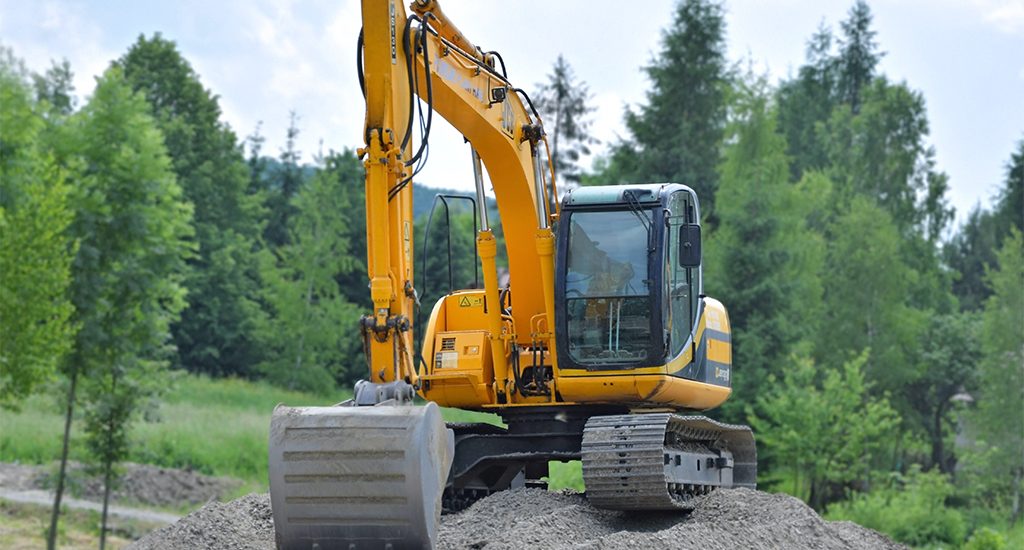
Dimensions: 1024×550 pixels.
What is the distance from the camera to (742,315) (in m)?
35.7

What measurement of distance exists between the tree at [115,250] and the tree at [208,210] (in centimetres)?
2873

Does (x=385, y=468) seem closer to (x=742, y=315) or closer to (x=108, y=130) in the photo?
(x=108, y=130)

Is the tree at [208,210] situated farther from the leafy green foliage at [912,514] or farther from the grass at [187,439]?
the leafy green foliage at [912,514]

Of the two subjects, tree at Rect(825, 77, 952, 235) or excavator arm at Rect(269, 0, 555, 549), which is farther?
tree at Rect(825, 77, 952, 235)

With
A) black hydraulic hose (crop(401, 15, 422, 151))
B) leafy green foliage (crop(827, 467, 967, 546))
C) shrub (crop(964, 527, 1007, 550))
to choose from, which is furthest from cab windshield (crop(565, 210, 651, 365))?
leafy green foliage (crop(827, 467, 967, 546))

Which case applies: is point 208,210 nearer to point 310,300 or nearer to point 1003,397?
point 310,300

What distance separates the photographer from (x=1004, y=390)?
35844 mm

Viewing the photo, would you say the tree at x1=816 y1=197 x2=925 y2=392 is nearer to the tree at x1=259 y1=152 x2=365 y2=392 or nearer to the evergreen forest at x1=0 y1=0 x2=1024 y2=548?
the evergreen forest at x1=0 y1=0 x2=1024 y2=548

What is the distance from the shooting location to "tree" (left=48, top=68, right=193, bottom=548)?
71.7 feet

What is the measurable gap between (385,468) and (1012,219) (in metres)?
55.7

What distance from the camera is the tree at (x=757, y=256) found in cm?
3491

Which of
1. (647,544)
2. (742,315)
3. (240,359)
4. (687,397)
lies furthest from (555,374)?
(240,359)

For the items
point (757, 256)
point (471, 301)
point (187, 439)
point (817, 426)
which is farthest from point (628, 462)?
point (757, 256)

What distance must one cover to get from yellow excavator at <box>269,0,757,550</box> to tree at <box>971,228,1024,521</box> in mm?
23047
